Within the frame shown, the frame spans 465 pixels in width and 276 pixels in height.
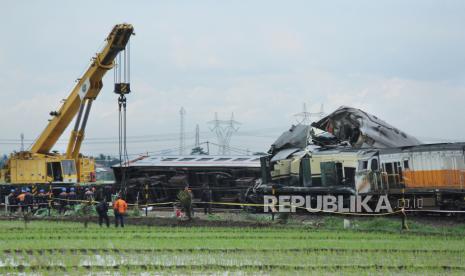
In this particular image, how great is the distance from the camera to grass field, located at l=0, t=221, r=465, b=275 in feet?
51.4

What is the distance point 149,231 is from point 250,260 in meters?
7.92

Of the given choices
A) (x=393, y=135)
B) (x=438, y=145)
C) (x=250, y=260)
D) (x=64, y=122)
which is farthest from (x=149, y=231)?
(x=64, y=122)

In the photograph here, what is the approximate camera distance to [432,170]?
1080 inches

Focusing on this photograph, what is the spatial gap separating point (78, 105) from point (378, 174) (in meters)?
17.4

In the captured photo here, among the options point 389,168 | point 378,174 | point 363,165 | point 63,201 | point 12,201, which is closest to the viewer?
point 389,168

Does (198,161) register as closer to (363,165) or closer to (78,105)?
(78,105)

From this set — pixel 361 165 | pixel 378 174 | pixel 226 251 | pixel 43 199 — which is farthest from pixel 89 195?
pixel 226 251

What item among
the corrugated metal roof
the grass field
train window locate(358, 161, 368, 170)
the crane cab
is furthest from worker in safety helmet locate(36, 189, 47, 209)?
train window locate(358, 161, 368, 170)

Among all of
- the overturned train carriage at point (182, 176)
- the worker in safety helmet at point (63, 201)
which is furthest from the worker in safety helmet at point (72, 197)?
the overturned train carriage at point (182, 176)

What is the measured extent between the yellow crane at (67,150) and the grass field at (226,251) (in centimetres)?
1414

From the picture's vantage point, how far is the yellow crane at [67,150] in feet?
124

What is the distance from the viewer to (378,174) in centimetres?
2897

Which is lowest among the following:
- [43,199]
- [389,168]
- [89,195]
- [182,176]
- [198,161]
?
[43,199]

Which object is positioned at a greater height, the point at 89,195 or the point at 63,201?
the point at 89,195
